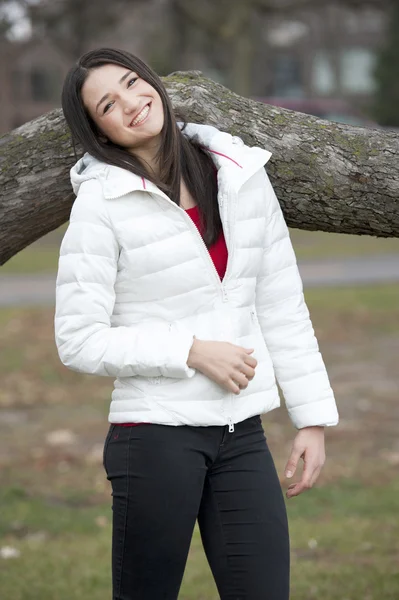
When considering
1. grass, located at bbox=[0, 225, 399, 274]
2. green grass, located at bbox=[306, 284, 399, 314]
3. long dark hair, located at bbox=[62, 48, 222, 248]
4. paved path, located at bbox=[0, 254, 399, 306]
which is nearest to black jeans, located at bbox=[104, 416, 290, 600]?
long dark hair, located at bbox=[62, 48, 222, 248]

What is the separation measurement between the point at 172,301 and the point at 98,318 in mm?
190

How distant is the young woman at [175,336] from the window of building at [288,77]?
5273 cm

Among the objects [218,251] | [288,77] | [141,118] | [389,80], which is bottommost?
[288,77]

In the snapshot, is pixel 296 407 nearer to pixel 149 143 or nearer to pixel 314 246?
pixel 149 143

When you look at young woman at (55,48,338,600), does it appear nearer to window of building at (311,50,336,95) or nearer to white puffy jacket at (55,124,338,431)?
white puffy jacket at (55,124,338,431)

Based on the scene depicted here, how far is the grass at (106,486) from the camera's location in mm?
4461

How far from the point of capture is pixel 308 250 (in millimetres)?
16312

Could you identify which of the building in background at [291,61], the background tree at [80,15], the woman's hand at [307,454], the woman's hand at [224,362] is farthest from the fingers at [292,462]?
the building in background at [291,61]

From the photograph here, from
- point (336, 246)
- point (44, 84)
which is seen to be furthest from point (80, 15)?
point (44, 84)

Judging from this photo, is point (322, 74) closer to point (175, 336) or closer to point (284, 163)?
point (284, 163)

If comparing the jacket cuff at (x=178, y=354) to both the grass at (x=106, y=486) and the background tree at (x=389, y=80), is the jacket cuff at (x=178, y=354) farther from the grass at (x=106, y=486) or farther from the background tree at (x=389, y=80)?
the background tree at (x=389, y=80)

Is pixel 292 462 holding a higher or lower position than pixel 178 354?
lower

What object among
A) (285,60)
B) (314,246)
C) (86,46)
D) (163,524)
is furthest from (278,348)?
(285,60)

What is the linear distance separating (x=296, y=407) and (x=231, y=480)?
27cm
